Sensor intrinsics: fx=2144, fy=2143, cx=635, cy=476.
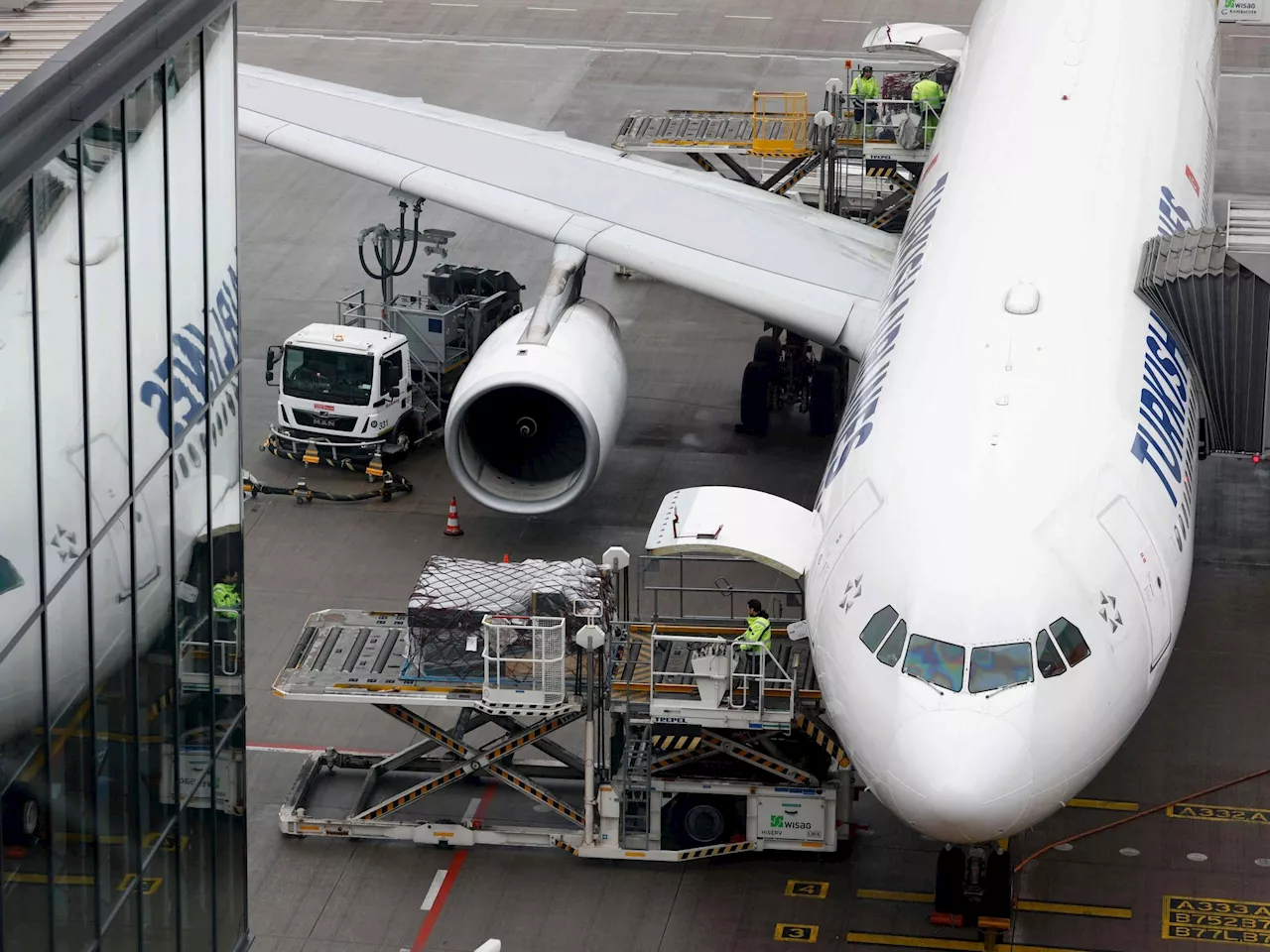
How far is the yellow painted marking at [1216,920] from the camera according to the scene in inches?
808

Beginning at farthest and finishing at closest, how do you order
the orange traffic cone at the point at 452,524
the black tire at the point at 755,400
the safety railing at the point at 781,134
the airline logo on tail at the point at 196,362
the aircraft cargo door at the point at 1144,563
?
1. the safety railing at the point at 781,134
2. the black tire at the point at 755,400
3. the orange traffic cone at the point at 452,524
4. the aircraft cargo door at the point at 1144,563
5. the airline logo on tail at the point at 196,362

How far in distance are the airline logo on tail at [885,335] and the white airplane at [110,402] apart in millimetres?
6814

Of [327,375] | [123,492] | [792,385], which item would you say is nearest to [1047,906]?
[123,492]

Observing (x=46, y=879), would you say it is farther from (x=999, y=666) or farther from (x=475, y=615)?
(x=475, y=615)

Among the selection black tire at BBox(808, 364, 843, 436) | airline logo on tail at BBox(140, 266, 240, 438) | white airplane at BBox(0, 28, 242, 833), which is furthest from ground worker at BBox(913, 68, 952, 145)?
white airplane at BBox(0, 28, 242, 833)

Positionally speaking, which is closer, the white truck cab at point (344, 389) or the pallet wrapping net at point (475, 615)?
the pallet wrapping net at point (475, 615)

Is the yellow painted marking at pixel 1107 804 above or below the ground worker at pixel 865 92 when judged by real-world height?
below

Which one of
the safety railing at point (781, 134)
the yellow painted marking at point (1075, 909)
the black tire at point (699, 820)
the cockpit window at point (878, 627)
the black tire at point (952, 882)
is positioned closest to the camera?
the cockpit window at point (878, 627)

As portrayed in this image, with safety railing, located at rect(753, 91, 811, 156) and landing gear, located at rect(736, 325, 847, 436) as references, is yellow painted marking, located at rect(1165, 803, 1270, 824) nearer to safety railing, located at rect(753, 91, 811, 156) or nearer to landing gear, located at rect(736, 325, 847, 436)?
landing gear, located at rect(736, 325, 847, 436)

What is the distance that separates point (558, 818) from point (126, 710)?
330 inches

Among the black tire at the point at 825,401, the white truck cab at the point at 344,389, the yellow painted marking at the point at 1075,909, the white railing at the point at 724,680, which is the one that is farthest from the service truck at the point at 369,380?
the yellow painted marking at the point at 1075,909

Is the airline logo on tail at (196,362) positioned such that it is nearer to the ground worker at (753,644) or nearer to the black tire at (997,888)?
the ground worker at (753,644)

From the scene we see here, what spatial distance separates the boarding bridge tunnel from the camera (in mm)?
22594

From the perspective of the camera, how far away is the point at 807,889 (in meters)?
21.4
